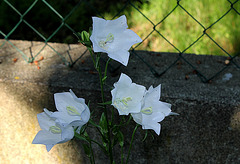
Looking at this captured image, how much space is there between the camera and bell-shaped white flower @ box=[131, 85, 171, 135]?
1192 millimetres

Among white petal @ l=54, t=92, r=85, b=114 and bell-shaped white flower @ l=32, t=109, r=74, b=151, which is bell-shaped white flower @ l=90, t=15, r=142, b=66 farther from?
bell-shaped white flower @ l=32, t=109, r=74, b=151

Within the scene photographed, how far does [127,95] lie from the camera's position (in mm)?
1217

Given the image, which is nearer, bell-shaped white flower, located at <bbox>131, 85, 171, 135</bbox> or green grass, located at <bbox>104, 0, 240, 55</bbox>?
bell-shaped white flower, located at <bbox>131, 85, 171, 135</bbox>

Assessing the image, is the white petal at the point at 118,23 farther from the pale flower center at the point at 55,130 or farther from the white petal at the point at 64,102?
the pale flower center at the point at 55,130

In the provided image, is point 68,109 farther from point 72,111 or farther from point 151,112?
point 151,112

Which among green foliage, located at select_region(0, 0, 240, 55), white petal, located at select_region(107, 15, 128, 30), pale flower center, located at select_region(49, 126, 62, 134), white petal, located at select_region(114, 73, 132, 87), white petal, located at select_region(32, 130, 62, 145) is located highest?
green foliage, located at select_region(0, 0, 240, 55)

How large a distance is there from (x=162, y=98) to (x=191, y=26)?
1.50 meters

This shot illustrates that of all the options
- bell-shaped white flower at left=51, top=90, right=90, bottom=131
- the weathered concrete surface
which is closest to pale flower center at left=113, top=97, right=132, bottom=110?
bell-shaped white flower at left=51, top=90, right=90, bottom=131

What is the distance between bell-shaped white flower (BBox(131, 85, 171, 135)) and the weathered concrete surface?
18.4 inches

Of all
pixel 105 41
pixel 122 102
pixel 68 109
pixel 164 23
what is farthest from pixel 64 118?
pixel 164 23

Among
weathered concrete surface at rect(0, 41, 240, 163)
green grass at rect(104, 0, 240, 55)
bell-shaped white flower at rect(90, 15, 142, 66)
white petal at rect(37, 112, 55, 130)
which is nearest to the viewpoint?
bell-shaped white flower at rect(90, 15, 142, 66)

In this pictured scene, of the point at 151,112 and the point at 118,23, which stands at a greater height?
the point at 118,23

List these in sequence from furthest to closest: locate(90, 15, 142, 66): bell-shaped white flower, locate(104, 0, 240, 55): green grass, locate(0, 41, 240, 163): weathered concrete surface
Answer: locate(104, 0, 240, 55): green grass, locate(0, 41, 240, 163): weathered concrete surface, locate(90, 15, 142, 66): bell-shaped white flower

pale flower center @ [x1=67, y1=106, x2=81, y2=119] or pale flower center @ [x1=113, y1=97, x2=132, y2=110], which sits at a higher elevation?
pale flower center @ [x1=113, y1=97, x2=132, y2=110]
